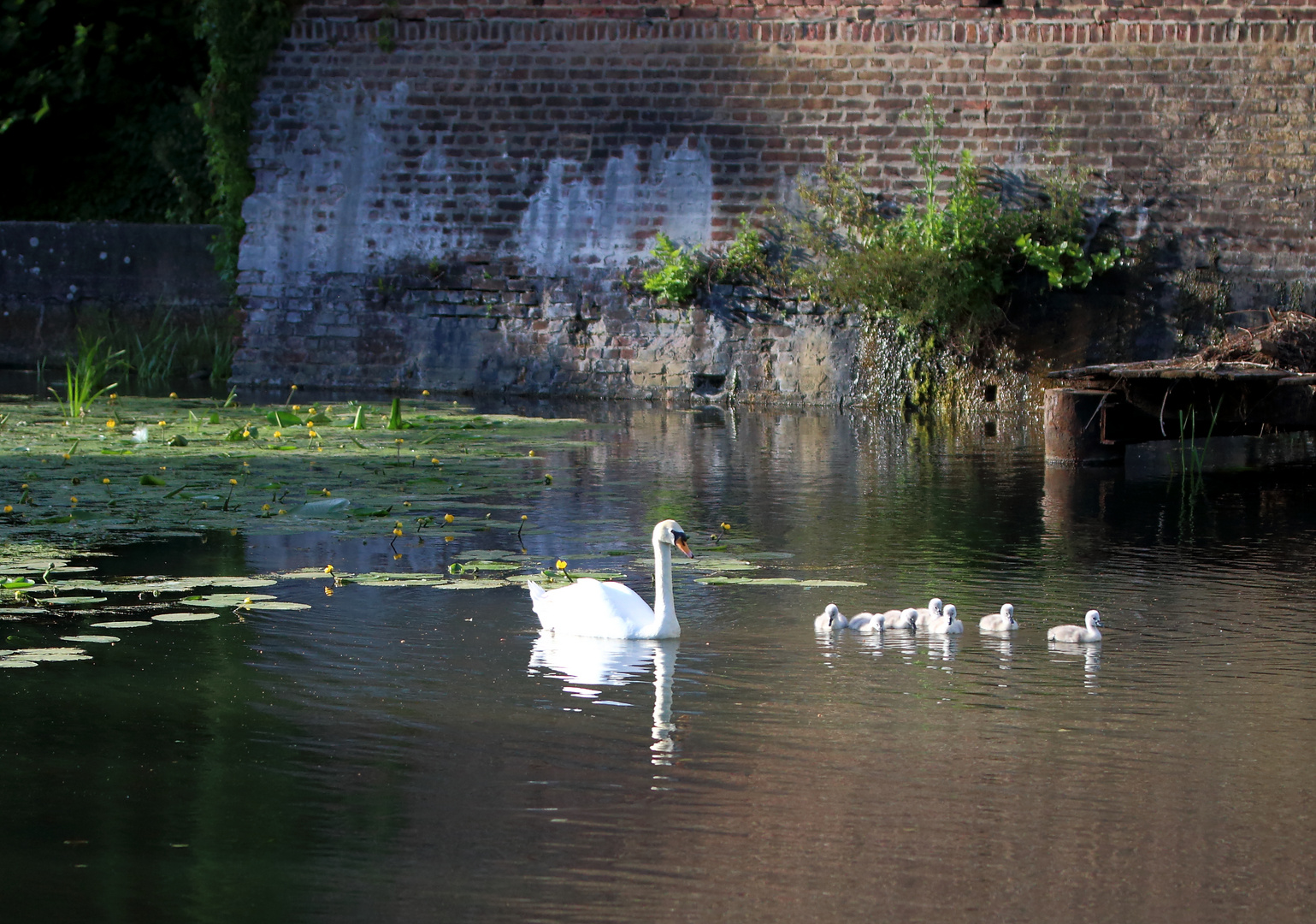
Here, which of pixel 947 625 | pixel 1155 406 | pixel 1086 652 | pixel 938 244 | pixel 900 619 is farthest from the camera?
pixel 938 244

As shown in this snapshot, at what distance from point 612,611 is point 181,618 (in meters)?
1.68

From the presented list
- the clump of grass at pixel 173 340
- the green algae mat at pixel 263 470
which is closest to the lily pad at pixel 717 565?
the green algae mat at pixel 263 470

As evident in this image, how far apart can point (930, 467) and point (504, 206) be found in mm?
7117

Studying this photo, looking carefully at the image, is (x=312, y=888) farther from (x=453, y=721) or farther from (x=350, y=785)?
(x=453, y=721)

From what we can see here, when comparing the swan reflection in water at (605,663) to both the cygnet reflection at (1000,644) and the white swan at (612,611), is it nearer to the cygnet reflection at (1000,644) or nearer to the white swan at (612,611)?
the white swan at (612,611)

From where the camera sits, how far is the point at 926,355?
55.4 feet

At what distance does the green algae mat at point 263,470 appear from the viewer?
8.98 m

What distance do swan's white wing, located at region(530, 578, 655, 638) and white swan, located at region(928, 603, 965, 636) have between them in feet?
3.53

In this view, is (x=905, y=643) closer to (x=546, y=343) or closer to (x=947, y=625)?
(x=947, y=625)

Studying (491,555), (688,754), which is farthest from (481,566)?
(688,754)

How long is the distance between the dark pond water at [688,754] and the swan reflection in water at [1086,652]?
0.07 feet

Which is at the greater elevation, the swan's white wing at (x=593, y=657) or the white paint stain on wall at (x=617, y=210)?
the white paint stain on wall at (x=617, y=210)

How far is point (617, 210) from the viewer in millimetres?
17500

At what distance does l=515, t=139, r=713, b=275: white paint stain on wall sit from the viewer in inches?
680
